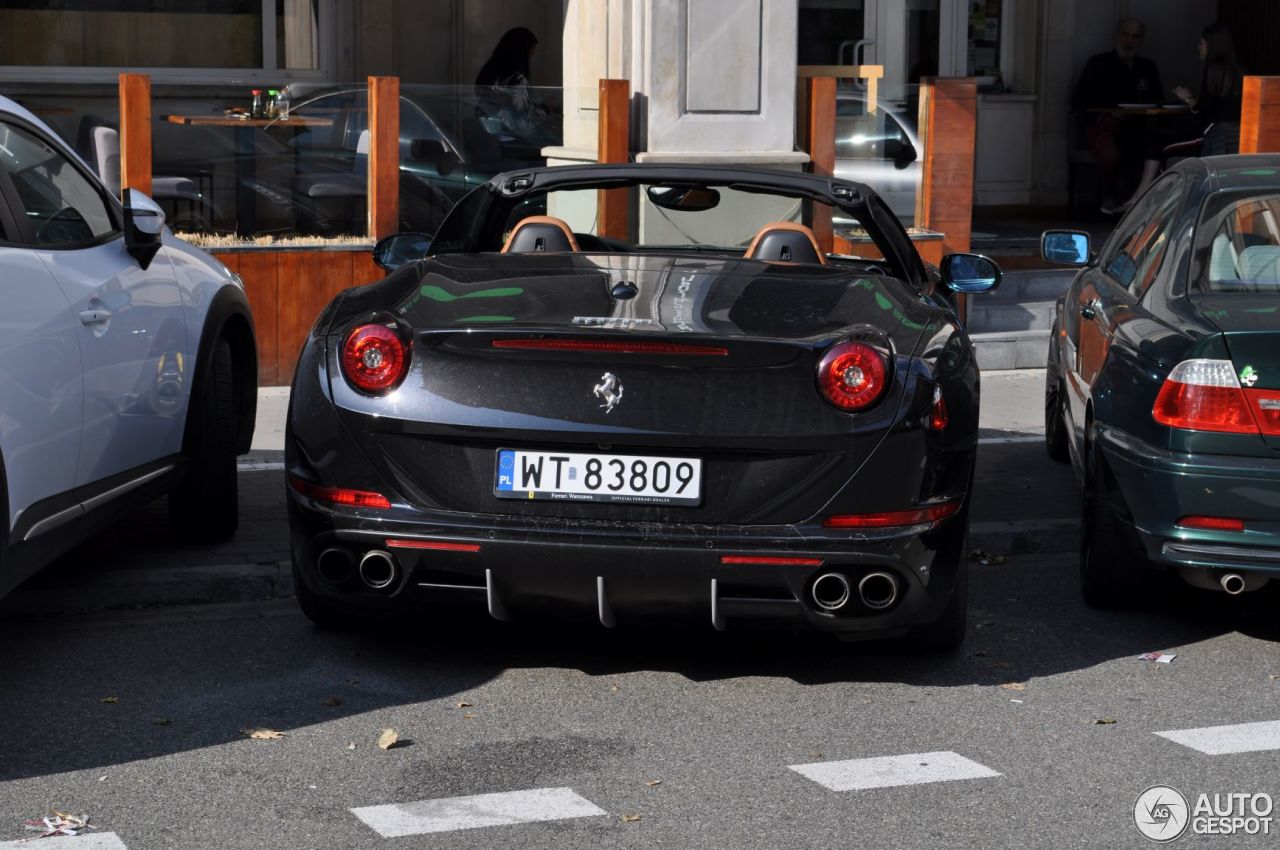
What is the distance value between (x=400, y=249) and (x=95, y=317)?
1.27 m

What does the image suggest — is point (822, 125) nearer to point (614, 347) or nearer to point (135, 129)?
point (135, 129)

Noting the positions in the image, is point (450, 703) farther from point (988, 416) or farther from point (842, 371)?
point (988, 416)

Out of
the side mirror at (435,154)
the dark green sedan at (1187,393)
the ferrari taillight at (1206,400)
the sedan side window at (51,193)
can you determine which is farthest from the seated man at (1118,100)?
the sedan side window at (51,193)

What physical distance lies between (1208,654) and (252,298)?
19.2 feet

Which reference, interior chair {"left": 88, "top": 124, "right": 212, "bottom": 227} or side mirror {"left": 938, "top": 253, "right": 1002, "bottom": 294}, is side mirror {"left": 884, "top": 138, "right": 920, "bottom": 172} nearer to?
interior chair {"left": 88, "top": 124, "right": 212, "bottom": 227}

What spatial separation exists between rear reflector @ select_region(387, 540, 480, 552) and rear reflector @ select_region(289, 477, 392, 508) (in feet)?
0.37

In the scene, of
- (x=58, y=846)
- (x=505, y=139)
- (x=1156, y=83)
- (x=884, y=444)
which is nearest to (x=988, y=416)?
(x=505, y=139)

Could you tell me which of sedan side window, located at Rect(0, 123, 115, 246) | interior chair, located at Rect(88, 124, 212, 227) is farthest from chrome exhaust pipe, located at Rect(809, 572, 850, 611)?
interior chair, located at Rect(88, 124, 212, 227)

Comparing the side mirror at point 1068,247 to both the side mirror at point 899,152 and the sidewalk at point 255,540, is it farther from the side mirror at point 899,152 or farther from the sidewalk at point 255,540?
the side mirror at point 899,152

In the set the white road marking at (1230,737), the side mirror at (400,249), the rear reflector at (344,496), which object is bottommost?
the white road marking at (1230,737)

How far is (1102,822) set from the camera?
420 cm

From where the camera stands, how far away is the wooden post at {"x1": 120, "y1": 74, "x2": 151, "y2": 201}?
31.8 feet

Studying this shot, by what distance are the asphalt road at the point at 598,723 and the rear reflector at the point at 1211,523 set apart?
0.44m

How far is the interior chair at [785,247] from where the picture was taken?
237 inches
